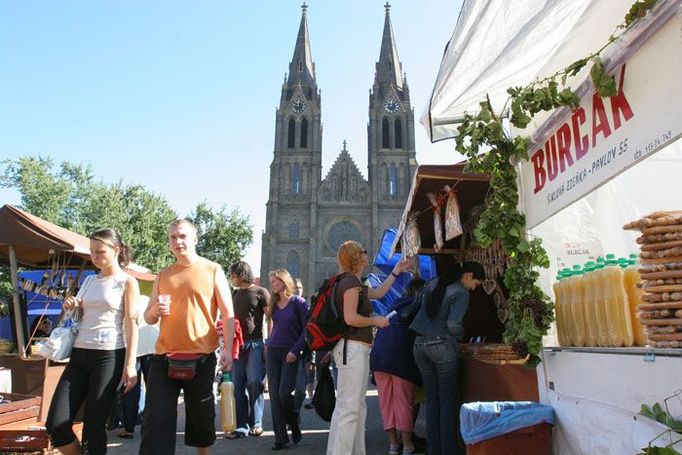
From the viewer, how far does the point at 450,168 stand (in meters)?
4.14

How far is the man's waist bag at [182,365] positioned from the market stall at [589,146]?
2301 mm

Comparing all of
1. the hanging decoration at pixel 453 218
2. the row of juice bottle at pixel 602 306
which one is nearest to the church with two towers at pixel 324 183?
the hanging decoration at pixel 453 218

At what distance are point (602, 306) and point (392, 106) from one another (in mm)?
48918

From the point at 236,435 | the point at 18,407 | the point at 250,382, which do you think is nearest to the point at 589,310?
the point at 250,382

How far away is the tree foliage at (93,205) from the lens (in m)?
32.1

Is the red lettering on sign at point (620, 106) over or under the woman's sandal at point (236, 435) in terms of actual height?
over

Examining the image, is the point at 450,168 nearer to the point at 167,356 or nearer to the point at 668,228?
the point at 668,228

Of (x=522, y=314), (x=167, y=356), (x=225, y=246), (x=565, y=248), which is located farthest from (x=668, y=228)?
(x=225, y=246)

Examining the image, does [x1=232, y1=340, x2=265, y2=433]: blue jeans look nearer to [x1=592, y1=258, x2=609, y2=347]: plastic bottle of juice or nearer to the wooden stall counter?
the wooden stall counter

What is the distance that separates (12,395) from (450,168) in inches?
189

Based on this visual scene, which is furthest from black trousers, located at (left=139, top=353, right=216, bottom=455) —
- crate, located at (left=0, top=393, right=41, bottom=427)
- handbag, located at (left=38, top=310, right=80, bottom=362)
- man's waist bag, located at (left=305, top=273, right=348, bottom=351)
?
crate, located at (left=0, top=393, right=41, bottom=427)

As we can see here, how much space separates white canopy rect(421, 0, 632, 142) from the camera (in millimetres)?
2988

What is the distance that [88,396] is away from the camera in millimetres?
3287

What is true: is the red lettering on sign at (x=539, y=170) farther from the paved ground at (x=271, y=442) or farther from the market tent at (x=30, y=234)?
the market tent at (x=30, y=234)
